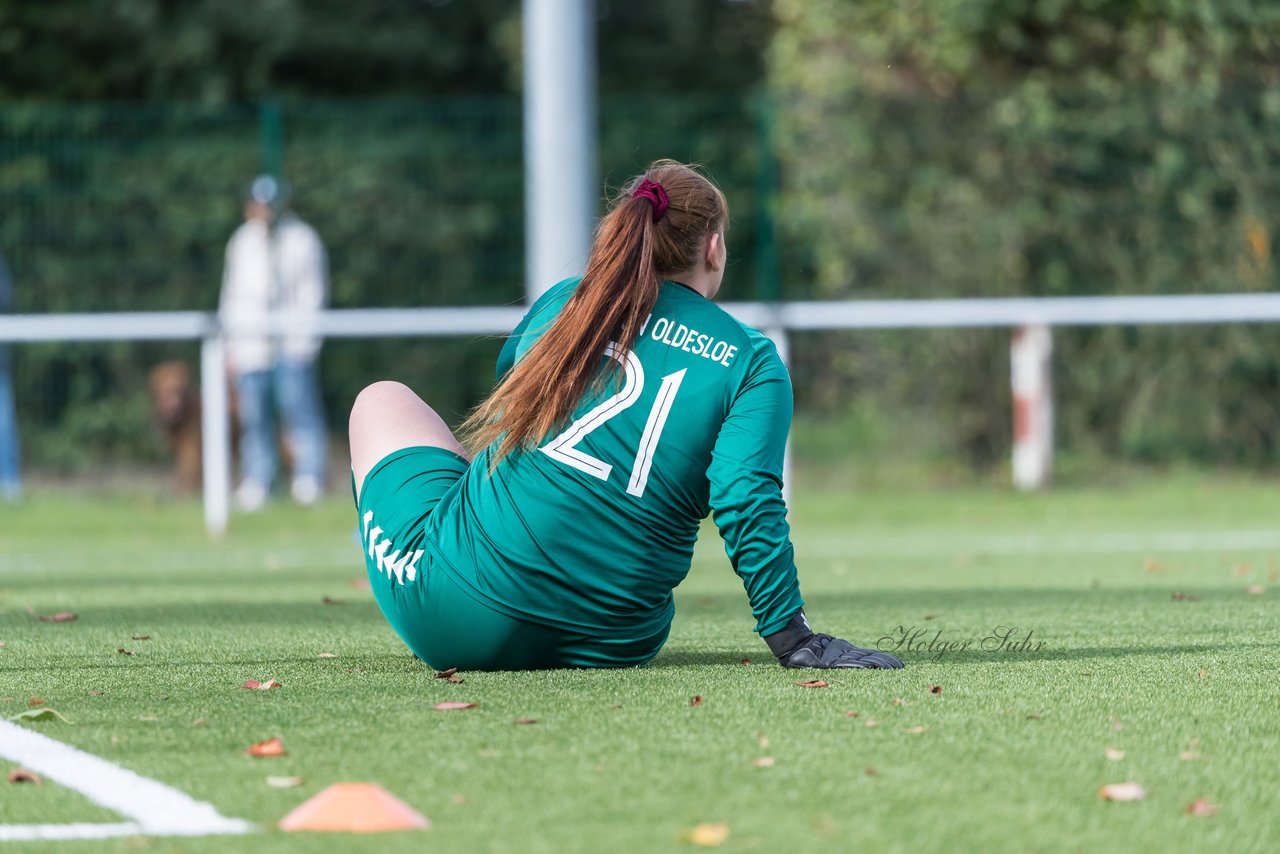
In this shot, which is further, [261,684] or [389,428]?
[389,428]

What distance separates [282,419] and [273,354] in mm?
472

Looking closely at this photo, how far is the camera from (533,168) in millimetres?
9469

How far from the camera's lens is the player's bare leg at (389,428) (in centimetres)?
462

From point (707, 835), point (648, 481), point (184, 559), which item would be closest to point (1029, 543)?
point (184, 559)

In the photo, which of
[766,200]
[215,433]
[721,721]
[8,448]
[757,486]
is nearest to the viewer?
[721,721]

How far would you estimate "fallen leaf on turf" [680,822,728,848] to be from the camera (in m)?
2.71

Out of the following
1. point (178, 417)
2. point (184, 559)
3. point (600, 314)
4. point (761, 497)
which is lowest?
point (184, 559)

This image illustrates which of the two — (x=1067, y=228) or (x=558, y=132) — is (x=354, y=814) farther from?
(x=1067, y=228)

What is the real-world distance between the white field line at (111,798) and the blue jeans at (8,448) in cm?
853

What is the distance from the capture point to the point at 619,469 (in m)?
4.12

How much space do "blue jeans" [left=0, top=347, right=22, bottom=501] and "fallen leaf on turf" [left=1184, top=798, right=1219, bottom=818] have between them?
9829 millimetres

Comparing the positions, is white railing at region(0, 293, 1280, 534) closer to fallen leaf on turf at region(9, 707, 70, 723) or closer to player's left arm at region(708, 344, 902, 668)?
player's left arm at region(708, 344, 902, 668)

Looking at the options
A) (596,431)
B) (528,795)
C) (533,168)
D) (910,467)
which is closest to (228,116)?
(533,168)

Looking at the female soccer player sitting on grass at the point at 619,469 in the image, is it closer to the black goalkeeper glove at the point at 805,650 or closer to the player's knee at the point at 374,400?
the black goalkeeper glove at the point at 805,650
